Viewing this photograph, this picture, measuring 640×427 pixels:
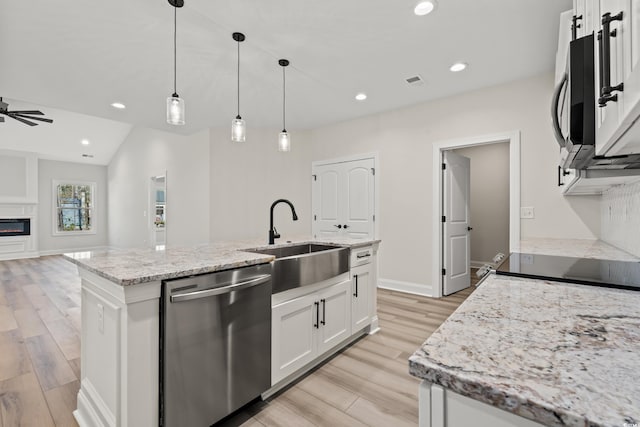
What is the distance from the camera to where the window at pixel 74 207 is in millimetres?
A: 8297

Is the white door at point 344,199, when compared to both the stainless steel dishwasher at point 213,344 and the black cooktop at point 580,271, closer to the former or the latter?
the stainless steel dishwasher at point 213,344

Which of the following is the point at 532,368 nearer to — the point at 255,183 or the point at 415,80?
the point at 415,80

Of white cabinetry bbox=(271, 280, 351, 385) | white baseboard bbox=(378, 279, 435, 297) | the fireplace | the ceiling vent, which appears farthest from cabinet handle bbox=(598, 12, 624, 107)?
the fireplace

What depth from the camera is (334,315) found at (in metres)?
2.28

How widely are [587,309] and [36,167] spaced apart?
10.9m

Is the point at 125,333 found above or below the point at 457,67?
below

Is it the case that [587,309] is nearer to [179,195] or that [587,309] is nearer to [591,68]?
[591,68]

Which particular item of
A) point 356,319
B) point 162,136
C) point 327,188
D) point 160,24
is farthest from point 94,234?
point 356,319

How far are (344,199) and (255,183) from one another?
160 cm

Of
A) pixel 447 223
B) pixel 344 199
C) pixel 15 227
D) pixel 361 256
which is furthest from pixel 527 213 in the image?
pixel 15 227

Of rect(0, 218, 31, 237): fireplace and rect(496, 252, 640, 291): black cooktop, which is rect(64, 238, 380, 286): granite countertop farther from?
rect(0, 218, 31, 237): fireplace

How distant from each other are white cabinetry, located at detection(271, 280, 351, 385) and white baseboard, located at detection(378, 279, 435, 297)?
189cm

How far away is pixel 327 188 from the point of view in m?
5.05

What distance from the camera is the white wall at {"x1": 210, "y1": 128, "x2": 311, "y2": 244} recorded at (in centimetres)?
481
